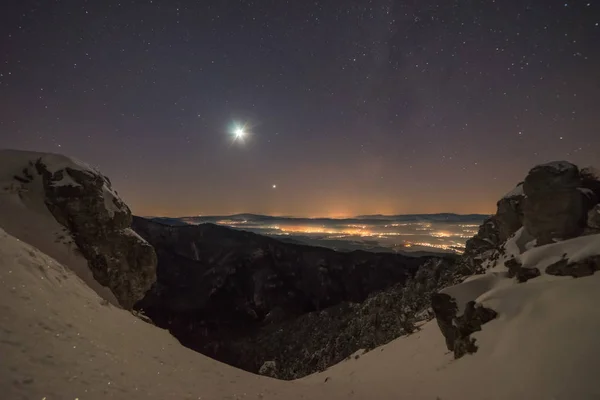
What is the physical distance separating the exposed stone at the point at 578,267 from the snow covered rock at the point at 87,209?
26790 mm

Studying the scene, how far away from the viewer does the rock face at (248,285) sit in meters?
119

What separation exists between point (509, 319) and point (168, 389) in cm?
1484

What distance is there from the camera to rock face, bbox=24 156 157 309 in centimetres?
1994

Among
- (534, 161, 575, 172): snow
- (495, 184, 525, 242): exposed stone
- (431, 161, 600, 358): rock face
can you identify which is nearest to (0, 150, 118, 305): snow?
(431, 161, 600, 358): rock face

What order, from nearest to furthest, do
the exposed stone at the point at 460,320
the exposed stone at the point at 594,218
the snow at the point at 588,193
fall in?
the exposed stone at the point at 460,320 → the exposed stone at the point at 594,218 → the snow at the point at 588,193

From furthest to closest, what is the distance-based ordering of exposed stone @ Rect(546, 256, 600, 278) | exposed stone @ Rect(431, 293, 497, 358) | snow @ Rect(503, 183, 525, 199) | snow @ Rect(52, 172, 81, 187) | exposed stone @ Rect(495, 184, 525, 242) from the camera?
snow @ Rect(503, 183, 525, 199) < exposed stone @ Rect(495, 184, 525, 242) < snow @ Rect(52, 172, 81, 187) < exposed stone @ Rect(431, 293, 497, 358) < exposed stone @ Rect(546, 256, 600, 278)

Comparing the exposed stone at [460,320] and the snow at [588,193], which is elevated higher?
the snow at [588,193]

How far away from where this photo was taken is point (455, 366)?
14.6 metres

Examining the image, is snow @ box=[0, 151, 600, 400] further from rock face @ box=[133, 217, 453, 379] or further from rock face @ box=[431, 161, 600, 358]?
rock face @ box=[133, 217, 453, 379]

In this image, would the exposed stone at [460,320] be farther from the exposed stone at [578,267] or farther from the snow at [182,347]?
the exposed stone at [578,267]

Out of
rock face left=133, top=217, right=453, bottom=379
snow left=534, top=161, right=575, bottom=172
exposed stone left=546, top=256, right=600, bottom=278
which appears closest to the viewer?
exposed stone left=546, top=256, right=600, bottom=278

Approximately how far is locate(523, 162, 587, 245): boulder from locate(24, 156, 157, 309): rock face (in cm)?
3482

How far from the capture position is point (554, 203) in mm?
24609

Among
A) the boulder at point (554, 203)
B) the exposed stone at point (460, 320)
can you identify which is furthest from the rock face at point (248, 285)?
the exposed stone at point (460, 320)
